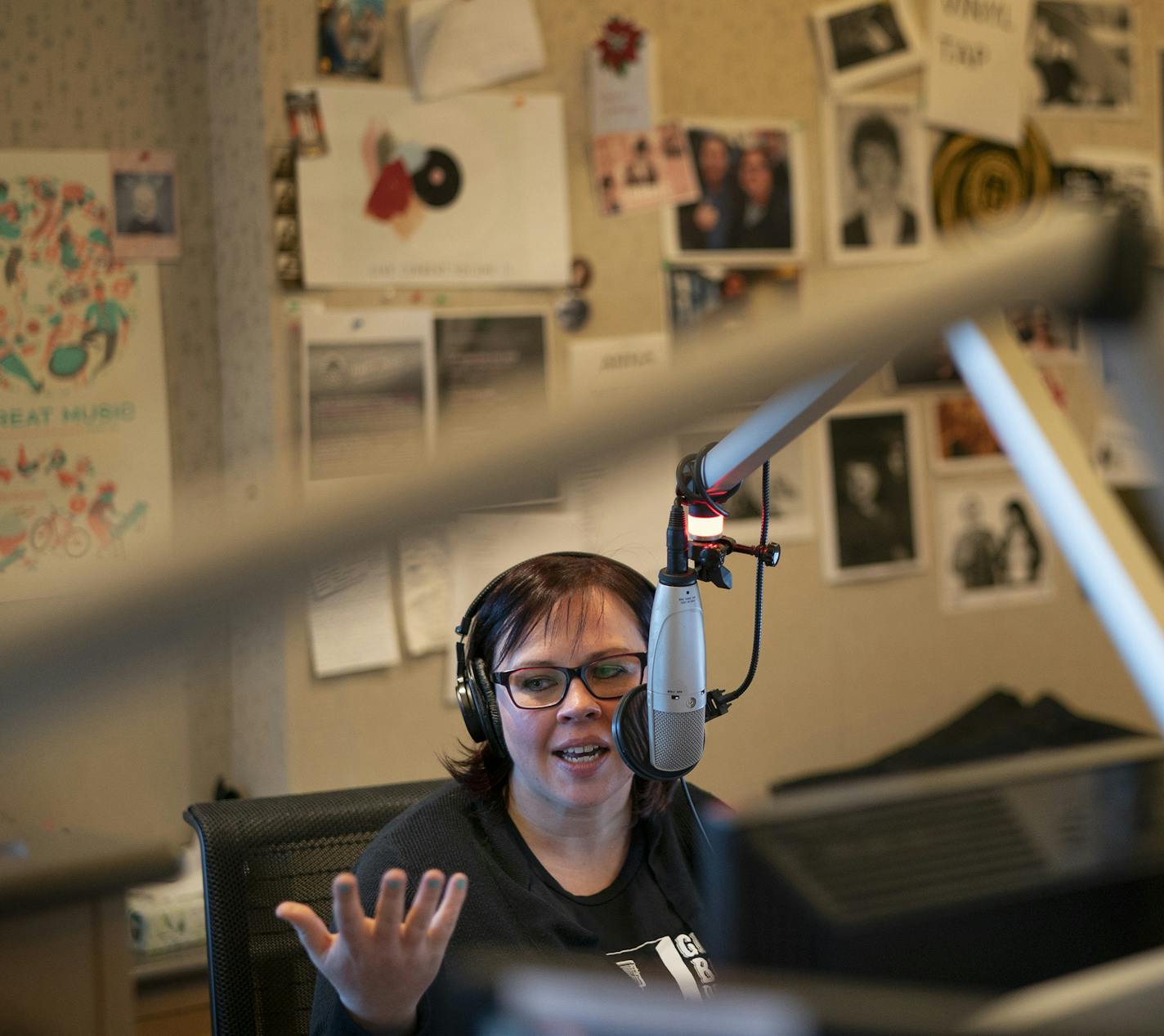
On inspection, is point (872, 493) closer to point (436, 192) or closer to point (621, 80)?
point (621, 80)

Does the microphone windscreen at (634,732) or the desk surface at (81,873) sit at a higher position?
the desk surface at (81,873)

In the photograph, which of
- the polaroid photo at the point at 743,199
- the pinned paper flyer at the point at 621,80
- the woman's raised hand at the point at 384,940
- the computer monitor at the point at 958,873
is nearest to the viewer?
the computer monitor at the point at 958,873

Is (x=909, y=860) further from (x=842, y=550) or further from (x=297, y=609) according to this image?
(x=842, y=550)

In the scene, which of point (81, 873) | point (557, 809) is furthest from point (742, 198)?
point (81, 873)

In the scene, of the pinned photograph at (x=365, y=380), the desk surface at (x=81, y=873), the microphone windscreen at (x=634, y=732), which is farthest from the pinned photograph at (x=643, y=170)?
the desk surface at (x=81, y=873)

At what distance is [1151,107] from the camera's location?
2.92 metres

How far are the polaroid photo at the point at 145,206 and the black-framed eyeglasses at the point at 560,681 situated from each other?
3.73 feet

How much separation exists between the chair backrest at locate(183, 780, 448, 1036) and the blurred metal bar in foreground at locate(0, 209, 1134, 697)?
1135mm

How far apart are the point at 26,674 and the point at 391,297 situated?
6.48 feet

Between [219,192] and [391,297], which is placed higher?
[219,192]

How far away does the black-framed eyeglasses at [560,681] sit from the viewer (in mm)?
1389

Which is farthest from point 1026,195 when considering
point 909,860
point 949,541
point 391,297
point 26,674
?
point 26,674

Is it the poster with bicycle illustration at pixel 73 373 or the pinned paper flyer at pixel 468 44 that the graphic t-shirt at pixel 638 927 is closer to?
the poster with bicycle illustration at pixel 73 373

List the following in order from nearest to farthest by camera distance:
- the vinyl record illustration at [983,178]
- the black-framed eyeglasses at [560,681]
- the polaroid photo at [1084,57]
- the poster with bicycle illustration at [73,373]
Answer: the black-framed eyeglasses at [560,681] → the poster with bicycle illustration at [73,373] → the vinyl record illustration at [983,178] → the polaroid photo at [1084,57]
